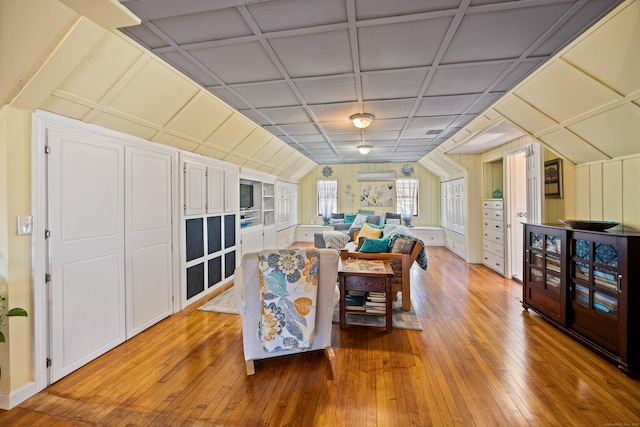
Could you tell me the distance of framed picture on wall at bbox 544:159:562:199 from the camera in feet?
11.5

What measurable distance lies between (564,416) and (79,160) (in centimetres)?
405

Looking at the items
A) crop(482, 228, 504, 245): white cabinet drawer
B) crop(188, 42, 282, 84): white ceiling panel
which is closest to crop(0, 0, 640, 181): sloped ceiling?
crop(188, 42, 282, 84): white ceiling panel

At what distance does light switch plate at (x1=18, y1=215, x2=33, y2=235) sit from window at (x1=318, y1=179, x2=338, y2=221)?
23.8ft

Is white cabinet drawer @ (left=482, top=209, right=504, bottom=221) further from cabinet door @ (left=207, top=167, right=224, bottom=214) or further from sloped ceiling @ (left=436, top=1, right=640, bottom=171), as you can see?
cabinet door @ (left=207, top=167, right=224, bottom=214)

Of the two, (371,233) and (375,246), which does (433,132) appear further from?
(375,246)

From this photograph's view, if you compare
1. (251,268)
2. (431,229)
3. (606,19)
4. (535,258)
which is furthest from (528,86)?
(431,229)

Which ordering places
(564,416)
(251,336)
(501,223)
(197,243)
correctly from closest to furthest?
(564,416), (251,336), (197,243), (501,223)

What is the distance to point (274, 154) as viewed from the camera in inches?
222

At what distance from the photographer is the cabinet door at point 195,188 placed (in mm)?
3525

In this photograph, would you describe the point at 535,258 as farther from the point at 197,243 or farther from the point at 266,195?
the point at 266,195

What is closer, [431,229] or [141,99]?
[141,99]

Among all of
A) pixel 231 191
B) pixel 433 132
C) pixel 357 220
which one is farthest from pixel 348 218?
pixel 231 191

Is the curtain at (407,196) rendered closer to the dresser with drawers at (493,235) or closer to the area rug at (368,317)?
the dresser with drawers at (493,235)

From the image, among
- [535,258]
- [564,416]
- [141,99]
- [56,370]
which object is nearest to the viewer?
[564,416]
